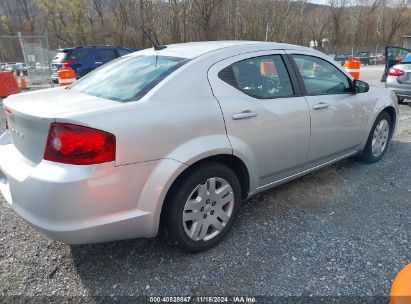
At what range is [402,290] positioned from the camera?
121cm

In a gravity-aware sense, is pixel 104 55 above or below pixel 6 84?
above

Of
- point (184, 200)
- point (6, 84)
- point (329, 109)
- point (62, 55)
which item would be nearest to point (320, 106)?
point (329, 109)

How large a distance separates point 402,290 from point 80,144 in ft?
5.80

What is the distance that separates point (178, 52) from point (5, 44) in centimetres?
1557

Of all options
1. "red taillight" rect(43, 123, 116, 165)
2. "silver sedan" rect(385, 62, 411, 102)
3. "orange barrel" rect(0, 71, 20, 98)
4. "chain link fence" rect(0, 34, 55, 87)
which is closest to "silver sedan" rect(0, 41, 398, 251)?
"red taillight" rect(43, 123, 116, 165)

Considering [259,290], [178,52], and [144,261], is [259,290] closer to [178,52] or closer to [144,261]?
[144,261]

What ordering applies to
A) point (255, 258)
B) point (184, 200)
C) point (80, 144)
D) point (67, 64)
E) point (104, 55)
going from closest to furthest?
point (80, 144), point (184, 200), point (255, 258), point (67, 64), point (104, 55)

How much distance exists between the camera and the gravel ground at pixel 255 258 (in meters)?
2.21

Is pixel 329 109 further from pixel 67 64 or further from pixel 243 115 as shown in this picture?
pixel 67 64

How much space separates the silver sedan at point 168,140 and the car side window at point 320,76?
19 millimetres

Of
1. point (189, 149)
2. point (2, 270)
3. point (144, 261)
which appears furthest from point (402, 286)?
point (2, 270)

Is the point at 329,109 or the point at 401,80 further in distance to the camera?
the point at 401,80

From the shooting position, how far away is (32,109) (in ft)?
7.24

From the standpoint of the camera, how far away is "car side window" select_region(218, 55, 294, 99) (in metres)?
2.66
